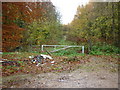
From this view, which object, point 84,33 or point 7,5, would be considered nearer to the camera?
point 7,5

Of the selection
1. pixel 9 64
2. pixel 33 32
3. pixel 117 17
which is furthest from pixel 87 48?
pixel 9 64

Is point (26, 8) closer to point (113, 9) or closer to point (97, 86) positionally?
point (97, 86)

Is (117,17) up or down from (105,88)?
up

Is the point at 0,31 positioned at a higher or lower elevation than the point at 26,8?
lower

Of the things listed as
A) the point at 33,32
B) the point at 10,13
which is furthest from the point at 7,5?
the point at 33,32

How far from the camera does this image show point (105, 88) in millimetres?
2908

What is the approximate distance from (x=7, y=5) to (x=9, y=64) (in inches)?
114

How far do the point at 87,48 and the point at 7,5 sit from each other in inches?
315

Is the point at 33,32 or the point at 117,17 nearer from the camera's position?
the point at 117,17

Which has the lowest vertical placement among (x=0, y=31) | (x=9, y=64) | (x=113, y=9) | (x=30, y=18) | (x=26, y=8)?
(x=9, y=64)

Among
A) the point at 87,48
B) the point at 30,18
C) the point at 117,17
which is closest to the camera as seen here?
the point at 30,18

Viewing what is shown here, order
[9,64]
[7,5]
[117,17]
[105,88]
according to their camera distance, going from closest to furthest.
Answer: [105,88], [7,5], [9,64], [117,17]

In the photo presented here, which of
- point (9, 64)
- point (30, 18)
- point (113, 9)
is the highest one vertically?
point (113, 9)

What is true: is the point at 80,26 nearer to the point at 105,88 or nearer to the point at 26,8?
the point at 26,8
